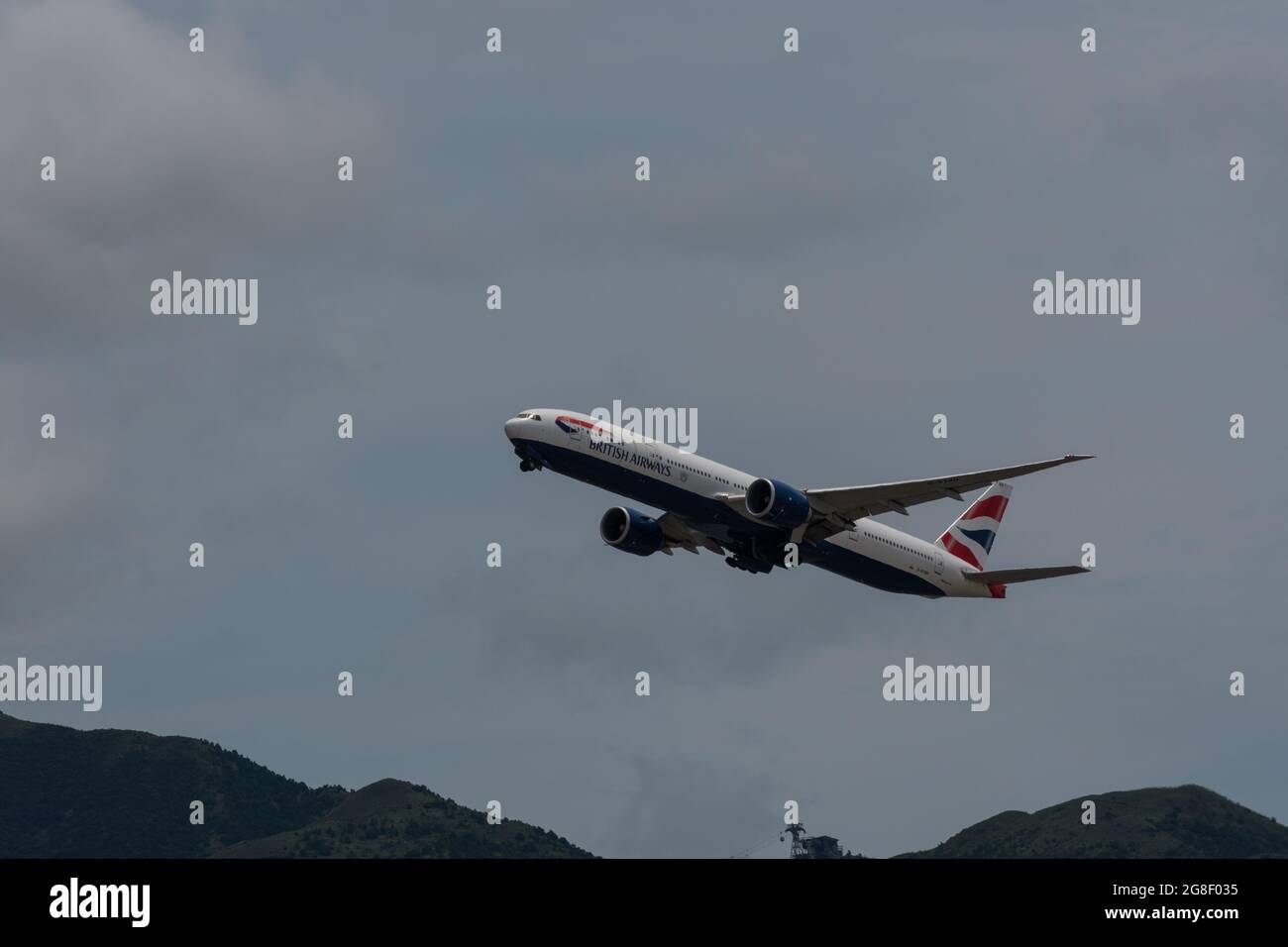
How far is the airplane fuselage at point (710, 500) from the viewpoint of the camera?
10106 centimetres

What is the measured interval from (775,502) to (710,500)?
3539 mm

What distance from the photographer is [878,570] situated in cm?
11781

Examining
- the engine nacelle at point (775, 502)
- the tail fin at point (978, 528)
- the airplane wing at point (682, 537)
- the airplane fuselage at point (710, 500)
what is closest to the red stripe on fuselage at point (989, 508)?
the tail fin at point (978, 528)

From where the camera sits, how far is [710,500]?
10612 centimetres

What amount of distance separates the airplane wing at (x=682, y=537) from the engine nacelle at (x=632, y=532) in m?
0.61

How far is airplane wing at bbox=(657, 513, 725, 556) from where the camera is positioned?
378 ft

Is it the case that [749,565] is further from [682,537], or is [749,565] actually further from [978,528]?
[978,528]

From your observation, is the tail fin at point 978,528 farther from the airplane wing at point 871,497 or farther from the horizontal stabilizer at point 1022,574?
the airplane wing at point 871,497
